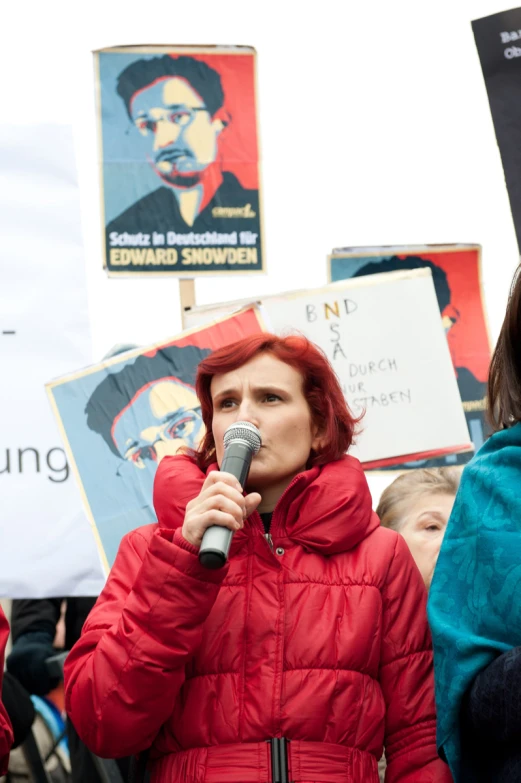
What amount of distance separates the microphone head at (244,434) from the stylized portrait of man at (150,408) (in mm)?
933

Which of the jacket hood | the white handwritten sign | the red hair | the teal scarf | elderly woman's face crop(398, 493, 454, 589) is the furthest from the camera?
the white handwritten sign

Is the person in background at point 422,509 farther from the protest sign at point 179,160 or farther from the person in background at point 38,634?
Answer: the person in background at point 38,634

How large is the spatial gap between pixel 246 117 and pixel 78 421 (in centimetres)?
129

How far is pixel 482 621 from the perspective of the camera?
158cm

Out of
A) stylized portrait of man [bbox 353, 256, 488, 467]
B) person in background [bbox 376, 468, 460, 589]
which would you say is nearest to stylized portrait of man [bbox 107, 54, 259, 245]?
stylized portrait of man [bbox 353, 256, 488, 467]

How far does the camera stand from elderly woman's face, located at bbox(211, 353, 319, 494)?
6.37ft

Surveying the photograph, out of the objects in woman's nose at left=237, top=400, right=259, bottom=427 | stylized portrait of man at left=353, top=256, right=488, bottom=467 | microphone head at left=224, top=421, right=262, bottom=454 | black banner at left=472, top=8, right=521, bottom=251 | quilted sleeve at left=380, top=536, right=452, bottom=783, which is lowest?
quilted sleeve at left=380, top=536, right=452, bottom=783

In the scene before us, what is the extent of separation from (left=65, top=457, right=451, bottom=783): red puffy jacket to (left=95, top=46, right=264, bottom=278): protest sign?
57.7 inches

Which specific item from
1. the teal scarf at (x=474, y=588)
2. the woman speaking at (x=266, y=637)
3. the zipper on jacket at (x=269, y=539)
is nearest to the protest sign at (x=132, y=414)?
the woman speaking at (x=266, y=637)

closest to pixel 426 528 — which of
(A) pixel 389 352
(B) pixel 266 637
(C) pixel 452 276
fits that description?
(A) pixel 389 352

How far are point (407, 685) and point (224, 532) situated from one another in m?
0.52

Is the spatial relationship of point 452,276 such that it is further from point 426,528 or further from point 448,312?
point 426,528

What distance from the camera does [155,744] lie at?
1.75m

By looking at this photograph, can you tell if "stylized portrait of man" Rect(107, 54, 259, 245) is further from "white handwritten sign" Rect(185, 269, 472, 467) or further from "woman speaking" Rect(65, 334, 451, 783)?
"woman speaking" Rect(65, 334, 451, 783)
